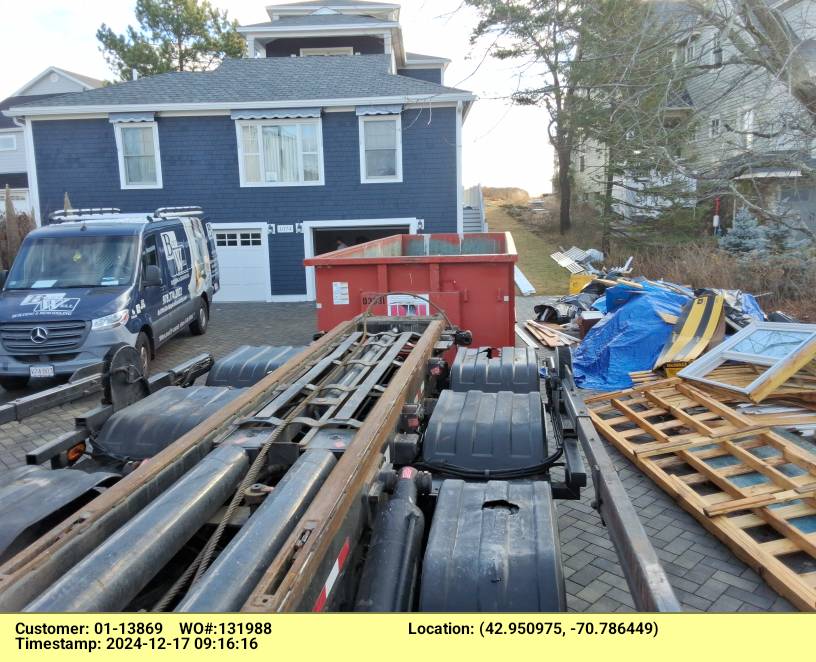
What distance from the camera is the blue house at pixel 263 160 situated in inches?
674

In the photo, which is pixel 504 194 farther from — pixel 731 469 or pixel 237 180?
pixel 731 469

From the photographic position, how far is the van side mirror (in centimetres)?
987

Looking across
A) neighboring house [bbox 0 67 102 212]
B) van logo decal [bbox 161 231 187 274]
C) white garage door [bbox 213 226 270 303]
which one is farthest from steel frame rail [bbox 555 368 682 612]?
neighboring house [bbox 0 67 102 212]

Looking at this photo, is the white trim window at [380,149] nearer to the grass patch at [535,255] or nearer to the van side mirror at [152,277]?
the grass patch at [535,255]

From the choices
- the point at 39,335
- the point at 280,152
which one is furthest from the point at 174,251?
the point at 280,152

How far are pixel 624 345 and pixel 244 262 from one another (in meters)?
11.9

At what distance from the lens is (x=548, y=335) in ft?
38.0

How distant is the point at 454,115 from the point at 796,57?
9351 millimetres

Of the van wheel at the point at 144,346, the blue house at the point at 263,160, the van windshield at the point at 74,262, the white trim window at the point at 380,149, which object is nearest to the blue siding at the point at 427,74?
the blue house at the point at 263,160

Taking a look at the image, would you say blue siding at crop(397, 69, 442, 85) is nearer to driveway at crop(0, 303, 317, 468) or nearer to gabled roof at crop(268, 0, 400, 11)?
gabled roof at crop(268, 0, 400, 11)

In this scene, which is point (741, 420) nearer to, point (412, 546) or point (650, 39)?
point (412, 546)

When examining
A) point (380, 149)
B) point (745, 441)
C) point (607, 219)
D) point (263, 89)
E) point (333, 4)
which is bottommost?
point (745, 441)

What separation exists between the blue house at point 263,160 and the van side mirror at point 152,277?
7769mm

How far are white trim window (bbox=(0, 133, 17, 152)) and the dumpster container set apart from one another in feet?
114
